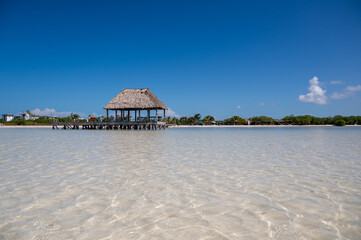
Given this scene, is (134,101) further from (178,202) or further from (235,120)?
(235,120)

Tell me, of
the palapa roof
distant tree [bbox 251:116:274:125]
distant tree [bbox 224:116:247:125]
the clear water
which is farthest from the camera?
distant tree [bbox 251:116:274:125]

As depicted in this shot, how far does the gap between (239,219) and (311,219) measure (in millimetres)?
730

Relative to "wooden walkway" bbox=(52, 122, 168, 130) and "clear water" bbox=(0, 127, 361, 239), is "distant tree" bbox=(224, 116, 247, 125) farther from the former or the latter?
"clear water" bbox=(0, 127, 361, 239)

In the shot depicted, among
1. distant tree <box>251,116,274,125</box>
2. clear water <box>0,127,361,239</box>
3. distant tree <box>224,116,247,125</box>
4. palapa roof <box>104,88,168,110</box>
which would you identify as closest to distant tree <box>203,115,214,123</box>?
distant tree <box>224,116,247,125</box>

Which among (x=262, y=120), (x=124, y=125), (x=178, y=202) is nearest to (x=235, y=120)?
(x=262, y=120)

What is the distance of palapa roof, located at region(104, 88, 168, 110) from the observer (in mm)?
23995

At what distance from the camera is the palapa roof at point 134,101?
24.0m

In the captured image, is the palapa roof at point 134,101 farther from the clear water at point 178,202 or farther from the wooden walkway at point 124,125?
the clear water at point 178,202

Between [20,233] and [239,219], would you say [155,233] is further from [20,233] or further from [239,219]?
[20,233]

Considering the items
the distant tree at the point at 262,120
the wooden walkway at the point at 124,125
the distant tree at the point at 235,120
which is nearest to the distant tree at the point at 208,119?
the distant tree at the point at 235,120

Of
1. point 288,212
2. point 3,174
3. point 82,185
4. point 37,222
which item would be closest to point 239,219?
point 288,212

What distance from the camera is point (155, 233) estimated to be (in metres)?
1.99

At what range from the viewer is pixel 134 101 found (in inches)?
981

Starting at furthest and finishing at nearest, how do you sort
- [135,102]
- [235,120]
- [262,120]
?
1. [262,120]
2. [235,120]
3. [135,102]
